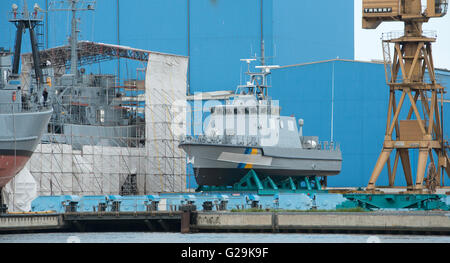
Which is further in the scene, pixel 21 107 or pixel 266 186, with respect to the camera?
pixel 266 186

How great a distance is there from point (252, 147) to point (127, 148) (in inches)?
330

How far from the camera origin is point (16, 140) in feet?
125

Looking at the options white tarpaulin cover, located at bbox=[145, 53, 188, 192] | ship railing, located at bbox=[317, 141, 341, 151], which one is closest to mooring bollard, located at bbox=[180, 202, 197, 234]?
white tarpaulin cover, located at bbox=[145, 53, 188, 192]

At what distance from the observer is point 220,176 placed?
43656mm

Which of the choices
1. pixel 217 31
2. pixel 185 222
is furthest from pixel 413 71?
pixel 217 31

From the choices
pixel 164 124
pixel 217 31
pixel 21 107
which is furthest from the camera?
pixel 217 31

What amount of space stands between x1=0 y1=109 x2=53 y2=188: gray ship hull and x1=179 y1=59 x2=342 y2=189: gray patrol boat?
744 centimetres

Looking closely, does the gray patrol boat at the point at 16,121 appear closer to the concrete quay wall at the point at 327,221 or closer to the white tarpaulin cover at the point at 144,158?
the white tarpaulin cover at the point at 144,158

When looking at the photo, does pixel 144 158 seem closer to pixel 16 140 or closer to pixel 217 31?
pixel 16 140

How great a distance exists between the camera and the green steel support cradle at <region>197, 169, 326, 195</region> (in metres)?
43.4

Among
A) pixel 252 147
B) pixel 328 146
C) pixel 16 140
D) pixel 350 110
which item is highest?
pixel 350 110

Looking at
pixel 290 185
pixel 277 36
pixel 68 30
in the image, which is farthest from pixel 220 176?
pixel 68 30

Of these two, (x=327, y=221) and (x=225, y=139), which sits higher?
(x=225, y=139)
